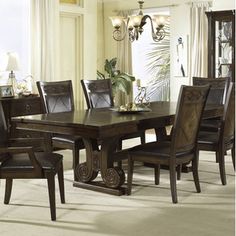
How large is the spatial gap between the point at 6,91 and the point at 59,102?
1235mm

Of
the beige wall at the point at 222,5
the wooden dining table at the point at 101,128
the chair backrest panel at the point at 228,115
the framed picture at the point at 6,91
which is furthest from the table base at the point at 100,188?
the beige wall at the point at 222,5

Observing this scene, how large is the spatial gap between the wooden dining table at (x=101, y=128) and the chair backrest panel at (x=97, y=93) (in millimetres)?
743

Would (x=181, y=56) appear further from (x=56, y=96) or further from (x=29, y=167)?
(x=29, y=167)

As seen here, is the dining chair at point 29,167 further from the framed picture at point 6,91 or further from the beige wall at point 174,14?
the beige wall at point 174,14

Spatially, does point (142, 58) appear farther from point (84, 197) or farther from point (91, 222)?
point (91, 222)

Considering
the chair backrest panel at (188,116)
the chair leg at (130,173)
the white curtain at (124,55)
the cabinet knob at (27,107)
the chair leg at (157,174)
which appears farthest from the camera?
the white curtain at (124,55)

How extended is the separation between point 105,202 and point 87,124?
760 millimetres

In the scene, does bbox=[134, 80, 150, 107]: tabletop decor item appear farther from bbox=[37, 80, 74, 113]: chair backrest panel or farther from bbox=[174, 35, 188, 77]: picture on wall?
bbox=[174, 35, 188, 77]: picture on wall

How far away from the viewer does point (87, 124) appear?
13.6ft

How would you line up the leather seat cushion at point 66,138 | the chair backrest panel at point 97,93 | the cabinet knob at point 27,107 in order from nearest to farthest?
1. the leather seat cushion at point 66,138
2. the chair backrest panel at point 97,93
3. the cabinet knob at point 27,107

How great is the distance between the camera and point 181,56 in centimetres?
913

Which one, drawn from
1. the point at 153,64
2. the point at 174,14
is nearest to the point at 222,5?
the point at 174,14

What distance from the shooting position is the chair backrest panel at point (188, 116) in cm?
426

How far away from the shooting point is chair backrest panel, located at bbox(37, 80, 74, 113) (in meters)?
5.52
